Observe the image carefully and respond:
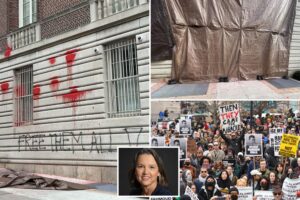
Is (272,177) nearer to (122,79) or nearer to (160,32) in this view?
(160,32)

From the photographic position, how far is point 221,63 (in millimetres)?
5895

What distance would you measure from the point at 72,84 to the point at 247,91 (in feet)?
32.4

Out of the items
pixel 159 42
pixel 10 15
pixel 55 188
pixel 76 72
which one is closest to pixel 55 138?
pixel 76 72

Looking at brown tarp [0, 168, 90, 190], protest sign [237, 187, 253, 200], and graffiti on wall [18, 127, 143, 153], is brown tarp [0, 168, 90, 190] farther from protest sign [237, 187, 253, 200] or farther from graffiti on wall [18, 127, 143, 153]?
protest sign [237, 187, 253, 200]

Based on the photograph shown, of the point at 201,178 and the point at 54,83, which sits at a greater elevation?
the point at 54,83

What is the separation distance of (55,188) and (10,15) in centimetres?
1034

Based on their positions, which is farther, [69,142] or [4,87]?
[4,87]

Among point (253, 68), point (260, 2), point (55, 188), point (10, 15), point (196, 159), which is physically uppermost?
point (10, 15)

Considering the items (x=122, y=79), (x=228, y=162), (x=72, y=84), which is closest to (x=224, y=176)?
(x=228, y=162)

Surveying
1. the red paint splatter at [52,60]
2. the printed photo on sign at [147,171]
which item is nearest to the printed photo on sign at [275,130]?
the printed photo on sign at [147,171]

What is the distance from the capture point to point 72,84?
587 inches

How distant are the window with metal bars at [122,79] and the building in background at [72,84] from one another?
1.0 inches

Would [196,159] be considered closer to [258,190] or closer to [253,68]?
[258,190]

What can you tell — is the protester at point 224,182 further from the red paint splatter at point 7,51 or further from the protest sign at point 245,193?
the red paint splatter at point 7,51
